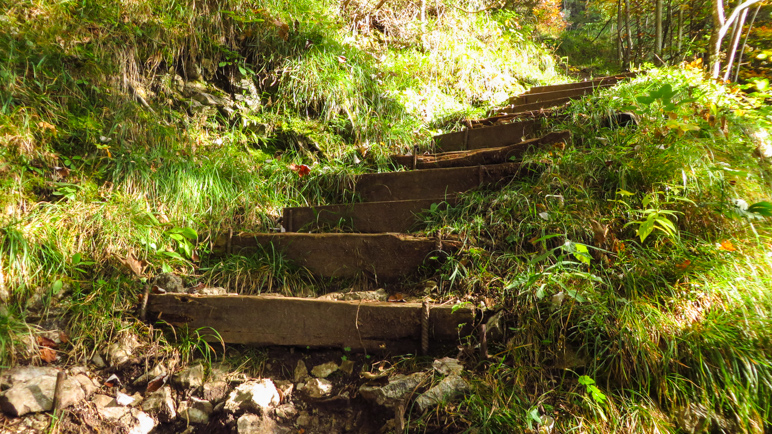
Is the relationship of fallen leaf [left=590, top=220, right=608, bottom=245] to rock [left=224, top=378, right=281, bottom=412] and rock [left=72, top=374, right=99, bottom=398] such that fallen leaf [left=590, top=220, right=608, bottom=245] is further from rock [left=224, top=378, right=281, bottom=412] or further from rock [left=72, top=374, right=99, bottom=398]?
rock [left=72, top=374, right=99, bottom=398]

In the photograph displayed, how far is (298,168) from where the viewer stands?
3285mm

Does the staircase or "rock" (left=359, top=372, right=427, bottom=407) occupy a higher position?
the staircase

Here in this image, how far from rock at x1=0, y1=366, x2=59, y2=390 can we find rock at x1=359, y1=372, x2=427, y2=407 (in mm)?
1383

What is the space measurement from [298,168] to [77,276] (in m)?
1.71

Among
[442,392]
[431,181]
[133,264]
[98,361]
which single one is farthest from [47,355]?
[431,181]

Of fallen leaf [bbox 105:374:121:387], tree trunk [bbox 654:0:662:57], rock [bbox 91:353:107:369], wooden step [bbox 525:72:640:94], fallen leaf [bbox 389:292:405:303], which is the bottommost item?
fallen leaf [bbox 105:374:121:387]

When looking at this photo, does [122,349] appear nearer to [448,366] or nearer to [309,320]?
[309,320]

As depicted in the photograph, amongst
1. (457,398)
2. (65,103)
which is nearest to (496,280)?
(457,398)

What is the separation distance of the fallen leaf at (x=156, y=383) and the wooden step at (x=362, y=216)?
129 centimetres

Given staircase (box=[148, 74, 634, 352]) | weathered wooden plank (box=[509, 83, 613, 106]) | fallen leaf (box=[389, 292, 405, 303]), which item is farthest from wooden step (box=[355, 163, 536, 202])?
weathered wooden plank (box=[509, 83, 613, 106])

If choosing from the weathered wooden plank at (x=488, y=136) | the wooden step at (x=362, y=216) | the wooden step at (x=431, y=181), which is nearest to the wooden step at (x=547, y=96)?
the weathered wooden plank at (x=488, y=136)

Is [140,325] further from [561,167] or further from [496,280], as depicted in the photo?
[561,167]

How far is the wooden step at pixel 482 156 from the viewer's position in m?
2.73

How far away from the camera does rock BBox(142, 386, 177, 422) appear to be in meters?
1.66
